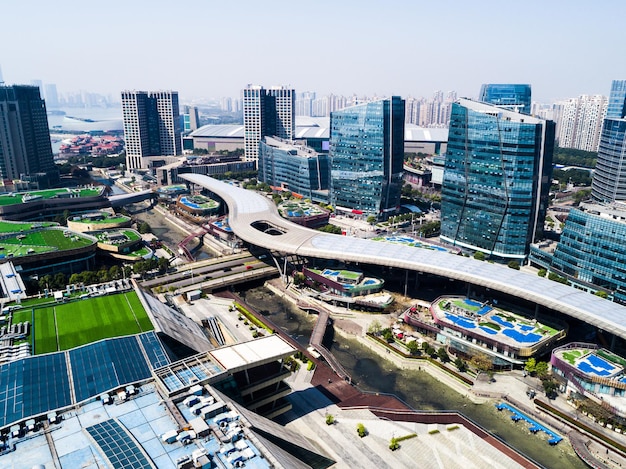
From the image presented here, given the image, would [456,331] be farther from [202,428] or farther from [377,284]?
[202,428]

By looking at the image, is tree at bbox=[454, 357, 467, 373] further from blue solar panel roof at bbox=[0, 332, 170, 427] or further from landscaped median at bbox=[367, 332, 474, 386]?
blue solar panel roof at bbox=[0, 332, 170, 427]

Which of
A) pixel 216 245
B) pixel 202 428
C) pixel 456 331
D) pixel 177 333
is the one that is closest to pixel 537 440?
pixel 456 331

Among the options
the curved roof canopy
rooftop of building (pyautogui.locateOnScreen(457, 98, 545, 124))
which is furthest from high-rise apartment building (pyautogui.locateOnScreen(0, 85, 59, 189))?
rooftop of building (pyautogui.locateOnScreen(457, 98, 545, 124))

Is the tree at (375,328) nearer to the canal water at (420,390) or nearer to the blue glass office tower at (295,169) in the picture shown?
the canal water at (420,390)

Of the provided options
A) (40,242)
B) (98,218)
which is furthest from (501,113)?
(98,218)

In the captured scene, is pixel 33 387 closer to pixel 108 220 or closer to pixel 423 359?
pixel 423 359

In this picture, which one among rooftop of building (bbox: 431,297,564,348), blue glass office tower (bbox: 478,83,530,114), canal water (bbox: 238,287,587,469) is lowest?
canal water (bbox: 238,287,587,469)
